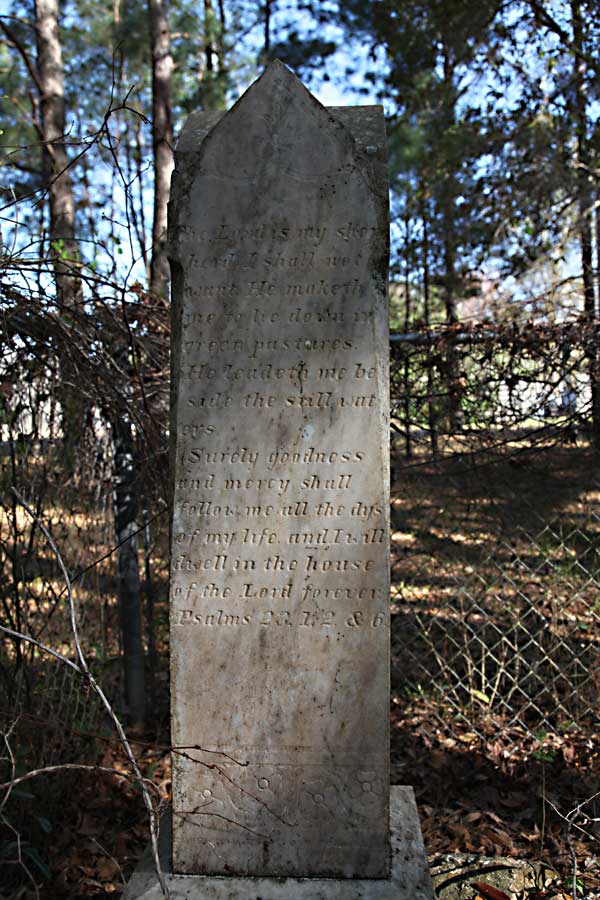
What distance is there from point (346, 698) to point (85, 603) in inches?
102

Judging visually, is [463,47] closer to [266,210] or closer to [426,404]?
[426,404]

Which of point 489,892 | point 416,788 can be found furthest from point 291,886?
point 416,788

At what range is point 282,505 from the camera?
83.7 inches

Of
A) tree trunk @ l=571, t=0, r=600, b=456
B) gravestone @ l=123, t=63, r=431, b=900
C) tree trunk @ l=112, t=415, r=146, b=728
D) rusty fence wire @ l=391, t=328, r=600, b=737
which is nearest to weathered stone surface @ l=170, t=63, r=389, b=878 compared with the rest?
gravestone @ l=123, t=63, r=431, b=900

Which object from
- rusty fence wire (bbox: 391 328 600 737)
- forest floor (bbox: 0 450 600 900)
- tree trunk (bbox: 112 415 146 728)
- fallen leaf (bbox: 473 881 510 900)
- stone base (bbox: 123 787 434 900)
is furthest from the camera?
tree trunk (bbox: 112 415 146 728)

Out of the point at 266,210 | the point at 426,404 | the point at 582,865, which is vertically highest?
the point at 266,210

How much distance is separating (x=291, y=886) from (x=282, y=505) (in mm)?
1079

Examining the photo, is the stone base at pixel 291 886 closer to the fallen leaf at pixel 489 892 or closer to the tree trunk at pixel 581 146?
the fallen leaf at pixel 489 892

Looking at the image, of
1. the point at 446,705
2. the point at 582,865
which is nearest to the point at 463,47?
the point at 446,705

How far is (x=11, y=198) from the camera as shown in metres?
2.57

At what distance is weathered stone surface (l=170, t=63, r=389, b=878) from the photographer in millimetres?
2107

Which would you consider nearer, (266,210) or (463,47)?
(266,210)


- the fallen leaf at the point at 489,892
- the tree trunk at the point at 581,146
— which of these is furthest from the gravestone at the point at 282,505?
the tree trunk at the point at 581,146

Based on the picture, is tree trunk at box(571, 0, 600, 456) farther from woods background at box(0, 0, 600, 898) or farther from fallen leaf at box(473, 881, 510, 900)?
fallen leaf at box(473, 881, 510, 900)
